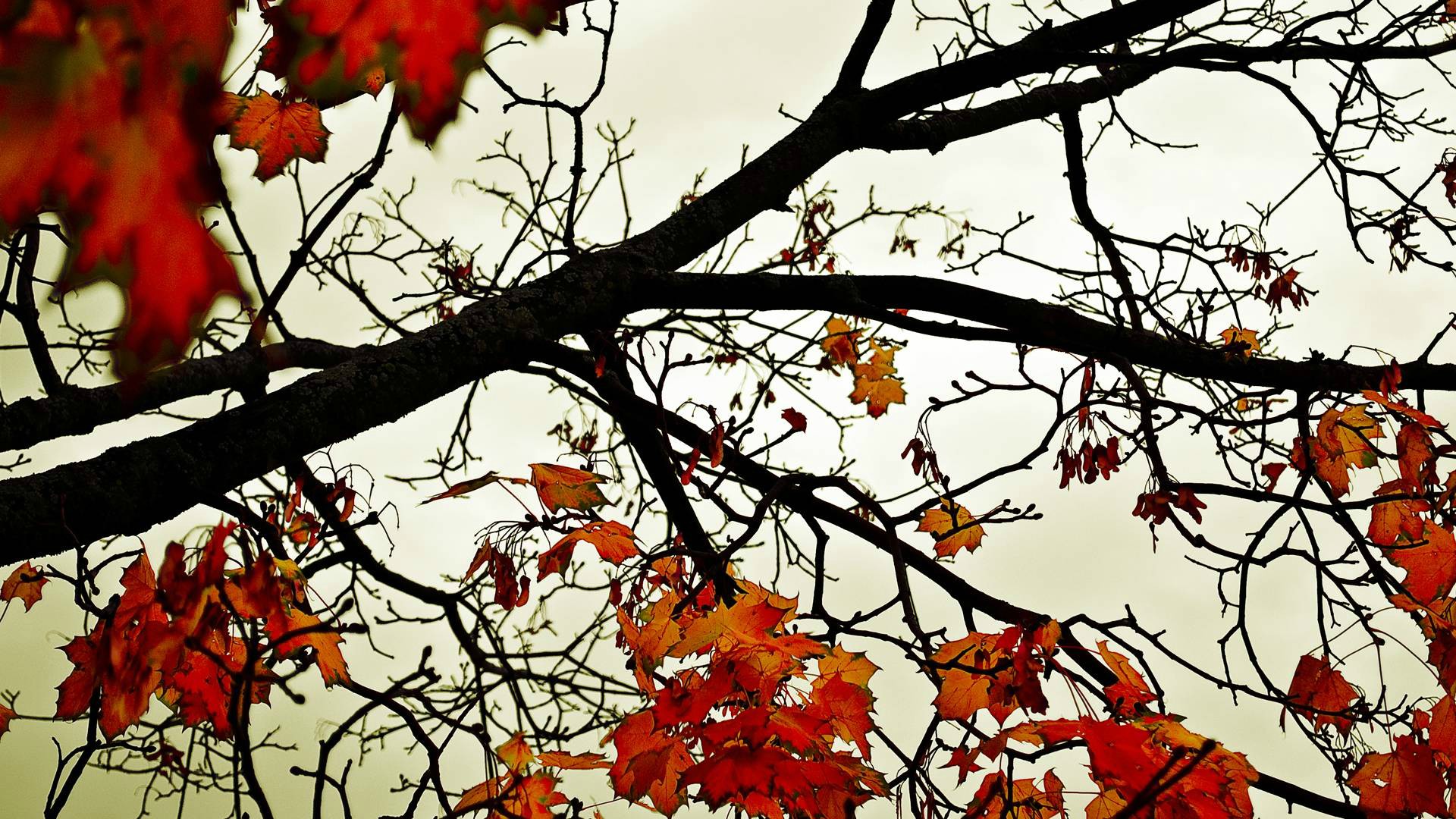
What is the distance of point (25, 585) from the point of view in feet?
8.52

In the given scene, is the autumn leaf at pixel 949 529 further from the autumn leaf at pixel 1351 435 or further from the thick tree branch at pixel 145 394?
the thick tree branch at pixel 145 394

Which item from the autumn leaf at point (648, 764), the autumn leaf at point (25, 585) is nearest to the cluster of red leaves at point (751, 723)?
the autumn leaf at point (648, 764)

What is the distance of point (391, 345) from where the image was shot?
200 cm

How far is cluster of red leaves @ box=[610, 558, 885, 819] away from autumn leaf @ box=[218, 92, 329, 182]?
1654 millimetres

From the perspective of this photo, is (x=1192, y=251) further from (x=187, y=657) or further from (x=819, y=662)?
(x=187, y=657)

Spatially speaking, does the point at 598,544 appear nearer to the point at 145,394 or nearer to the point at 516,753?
the point at 516,753

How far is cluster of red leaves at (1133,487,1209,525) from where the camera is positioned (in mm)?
2873

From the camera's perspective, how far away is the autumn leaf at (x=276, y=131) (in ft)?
8.31

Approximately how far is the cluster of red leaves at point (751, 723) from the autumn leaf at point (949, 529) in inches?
35.8

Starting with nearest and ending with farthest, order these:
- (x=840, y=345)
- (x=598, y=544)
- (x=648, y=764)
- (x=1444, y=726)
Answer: (x=648, y=764) → (x=598, y=544) → (x=1444, y=726) → (x=840, y=345)

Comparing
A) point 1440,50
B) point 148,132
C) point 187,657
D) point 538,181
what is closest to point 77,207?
point 148,132

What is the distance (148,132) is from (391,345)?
1.33 metres

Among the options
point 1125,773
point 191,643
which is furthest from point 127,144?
point 1125,773

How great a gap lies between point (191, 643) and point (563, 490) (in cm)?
78
